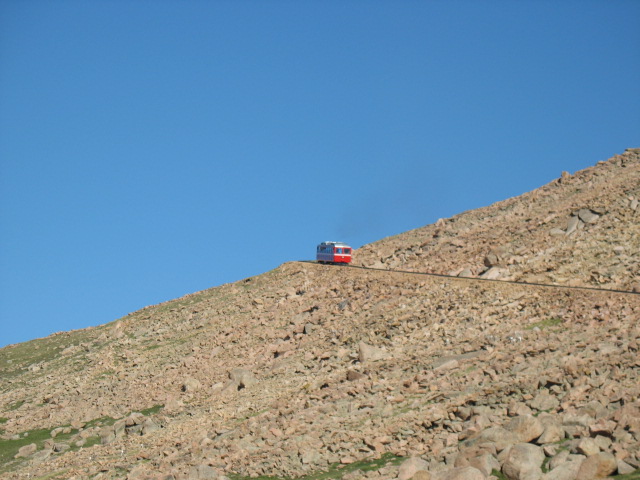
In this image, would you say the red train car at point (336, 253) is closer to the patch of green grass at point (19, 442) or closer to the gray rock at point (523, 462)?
the patch of green grass at point (19, 442)

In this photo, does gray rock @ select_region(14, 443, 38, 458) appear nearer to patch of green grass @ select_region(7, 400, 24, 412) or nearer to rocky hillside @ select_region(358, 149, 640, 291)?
patch of green grass @ select_region(7, 400, 24, 412)

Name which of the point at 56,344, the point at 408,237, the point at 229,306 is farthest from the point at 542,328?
the point at 56,344

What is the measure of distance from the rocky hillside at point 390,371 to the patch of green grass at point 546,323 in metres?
0.11

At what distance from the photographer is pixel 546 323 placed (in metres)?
34.4

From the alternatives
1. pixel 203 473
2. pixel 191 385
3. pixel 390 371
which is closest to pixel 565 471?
pixel 203 473

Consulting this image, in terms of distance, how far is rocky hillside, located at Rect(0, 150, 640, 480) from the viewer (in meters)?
25.3

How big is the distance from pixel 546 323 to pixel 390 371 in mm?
6720

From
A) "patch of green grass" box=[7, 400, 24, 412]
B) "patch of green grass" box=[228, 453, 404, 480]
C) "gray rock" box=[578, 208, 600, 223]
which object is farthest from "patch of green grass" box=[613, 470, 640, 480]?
"patch of green grass" box=[7, 400, 24, 412]

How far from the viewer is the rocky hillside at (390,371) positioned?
25297 mm

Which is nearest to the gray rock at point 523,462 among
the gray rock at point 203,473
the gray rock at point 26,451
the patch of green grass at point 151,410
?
the gray rock at point 203,473

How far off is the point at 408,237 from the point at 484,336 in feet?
103

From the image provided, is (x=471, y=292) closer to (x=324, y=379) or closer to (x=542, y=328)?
(x=542, y=328)

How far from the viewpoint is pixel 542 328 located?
34031 millimetres

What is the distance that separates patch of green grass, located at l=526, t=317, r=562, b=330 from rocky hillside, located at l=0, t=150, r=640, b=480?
109 millimetres
